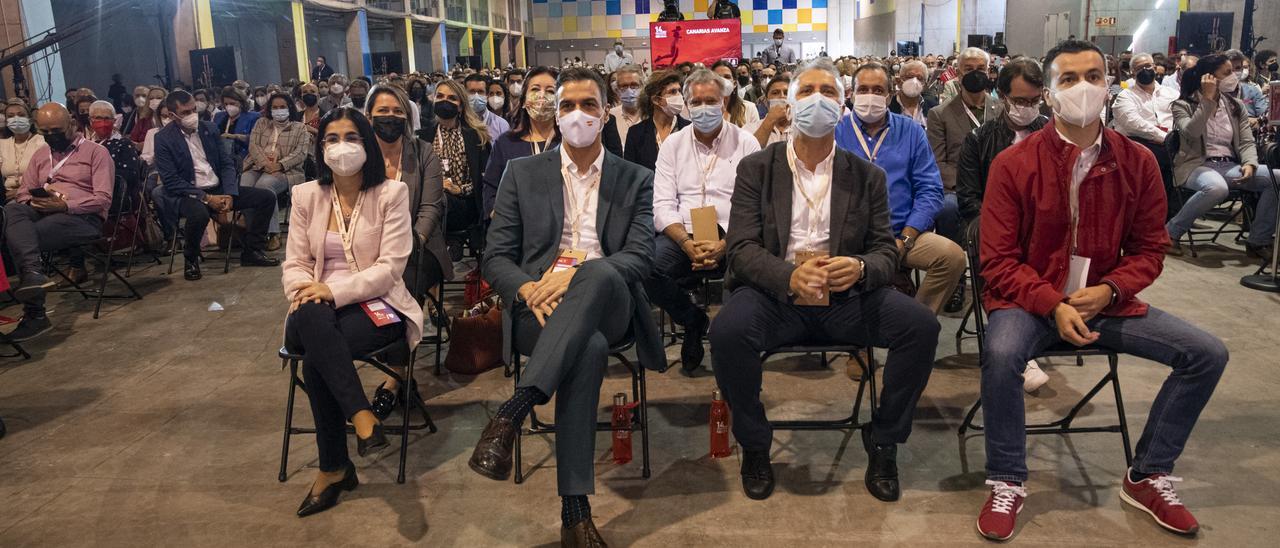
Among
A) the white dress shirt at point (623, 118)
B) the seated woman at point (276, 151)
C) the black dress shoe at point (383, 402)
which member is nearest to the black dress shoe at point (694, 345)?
the black dress shoe at point (383, 402)

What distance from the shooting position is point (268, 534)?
2.75 metres

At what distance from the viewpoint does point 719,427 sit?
3.15 meters

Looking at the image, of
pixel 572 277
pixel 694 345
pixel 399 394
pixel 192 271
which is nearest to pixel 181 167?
pixel 192 271

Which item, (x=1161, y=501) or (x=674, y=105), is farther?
(x=674, y=105)

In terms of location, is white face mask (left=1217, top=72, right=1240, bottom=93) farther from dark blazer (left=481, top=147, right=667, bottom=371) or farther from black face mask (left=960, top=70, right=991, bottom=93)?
dark blazer (left=481, top=147, right=667, bottom=371)

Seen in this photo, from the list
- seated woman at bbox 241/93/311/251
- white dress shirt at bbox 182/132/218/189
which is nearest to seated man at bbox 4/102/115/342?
white dress shirt at bbox 182/132/218/189

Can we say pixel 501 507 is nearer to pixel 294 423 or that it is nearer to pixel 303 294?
pixel 303 294

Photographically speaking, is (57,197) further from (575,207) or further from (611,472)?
(611,472)

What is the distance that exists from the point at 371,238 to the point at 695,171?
1599 millimetres

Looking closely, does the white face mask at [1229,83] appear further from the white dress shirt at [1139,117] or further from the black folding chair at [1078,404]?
the black folding chair at [1078,404]

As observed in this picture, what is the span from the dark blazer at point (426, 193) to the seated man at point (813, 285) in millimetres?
1591

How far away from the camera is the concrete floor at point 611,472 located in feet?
8.85

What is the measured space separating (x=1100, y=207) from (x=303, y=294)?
2580mm

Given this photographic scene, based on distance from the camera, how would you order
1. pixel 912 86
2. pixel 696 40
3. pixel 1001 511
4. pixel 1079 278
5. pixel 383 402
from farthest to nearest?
pixel 696 40 → pixel 912 86 → pixel 383 402 → pixel 1079 278 → pixel 1001 511
